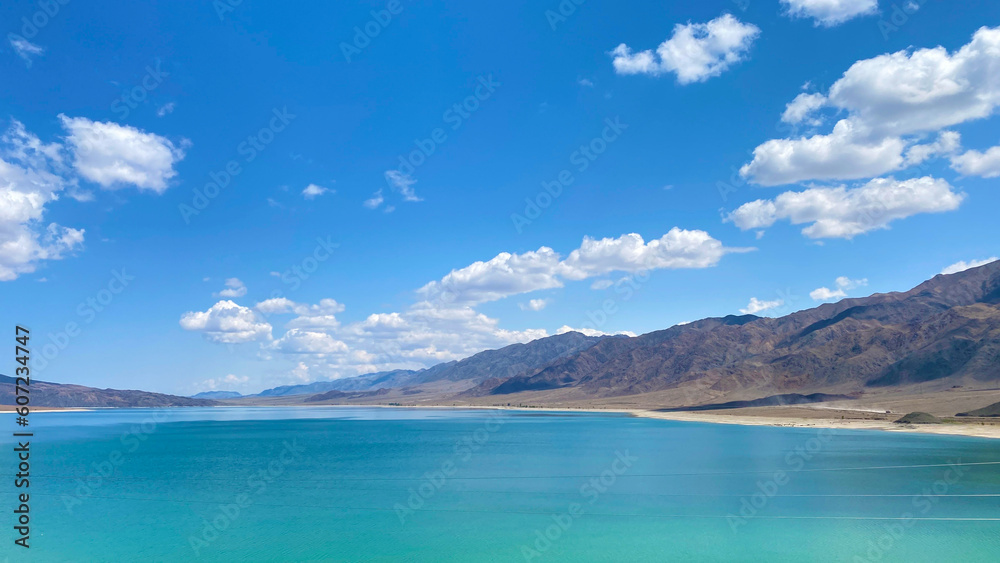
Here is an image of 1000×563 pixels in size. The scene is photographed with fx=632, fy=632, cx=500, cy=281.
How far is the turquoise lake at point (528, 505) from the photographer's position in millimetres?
33000

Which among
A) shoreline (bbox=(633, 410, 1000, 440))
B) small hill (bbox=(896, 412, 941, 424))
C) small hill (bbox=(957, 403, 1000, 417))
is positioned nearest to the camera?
shoreline (bbox=(633, 410, 1000, 440))

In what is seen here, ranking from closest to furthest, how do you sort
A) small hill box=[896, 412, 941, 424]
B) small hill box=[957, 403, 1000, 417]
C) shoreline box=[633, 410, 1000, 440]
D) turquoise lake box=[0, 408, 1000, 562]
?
turquoise lake box=[0, 408, 1000, 562] < shoreline box=[633, 410, 1000, 440] < small hill box=[896, 412, 941, 424] < small hill box=[957, 403, 1000, 417]

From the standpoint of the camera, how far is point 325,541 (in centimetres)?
3453

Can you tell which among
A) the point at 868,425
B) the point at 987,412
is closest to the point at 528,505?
the point at 868,425

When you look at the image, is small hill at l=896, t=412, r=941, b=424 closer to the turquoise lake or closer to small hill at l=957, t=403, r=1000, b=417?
small hill at l=957, t=403, r=1000, b=417

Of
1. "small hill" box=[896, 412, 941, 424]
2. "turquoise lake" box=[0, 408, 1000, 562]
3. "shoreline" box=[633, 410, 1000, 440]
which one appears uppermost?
"turquoise lake" box=[0, 408, 1000, 562]

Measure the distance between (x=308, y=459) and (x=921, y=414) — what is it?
3983 inches

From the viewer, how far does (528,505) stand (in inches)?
1729

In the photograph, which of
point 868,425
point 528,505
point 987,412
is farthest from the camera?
point 987,412

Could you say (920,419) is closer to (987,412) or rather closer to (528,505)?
(987,412)

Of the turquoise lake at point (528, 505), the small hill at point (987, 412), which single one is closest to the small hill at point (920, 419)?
the small hill at point (987, 412)

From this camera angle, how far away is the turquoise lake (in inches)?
1299

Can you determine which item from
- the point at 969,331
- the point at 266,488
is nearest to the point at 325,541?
the point at 266,488

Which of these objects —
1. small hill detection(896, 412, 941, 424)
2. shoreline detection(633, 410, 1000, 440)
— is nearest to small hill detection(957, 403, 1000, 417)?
small hill detection(896, 412, 941, 424)
